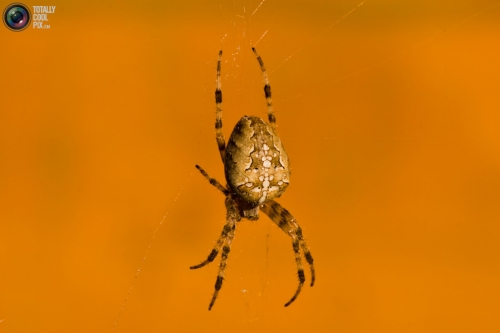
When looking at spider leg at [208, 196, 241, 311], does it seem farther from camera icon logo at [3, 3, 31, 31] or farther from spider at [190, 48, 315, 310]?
camera icon logo at [3, 3, 31, 31]

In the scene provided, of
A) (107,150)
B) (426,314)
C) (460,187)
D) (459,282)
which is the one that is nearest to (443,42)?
(460,187)

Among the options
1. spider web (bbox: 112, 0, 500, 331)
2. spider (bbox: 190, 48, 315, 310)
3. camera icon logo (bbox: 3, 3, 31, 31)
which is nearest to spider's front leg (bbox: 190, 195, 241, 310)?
spider (bbox: 190, 48, 315, 310)

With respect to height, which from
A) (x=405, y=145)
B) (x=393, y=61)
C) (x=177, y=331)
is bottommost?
(x=177, y=331)

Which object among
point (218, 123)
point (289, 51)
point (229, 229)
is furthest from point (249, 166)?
point (289, 51)

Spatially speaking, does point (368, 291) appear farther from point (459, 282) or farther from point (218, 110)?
point (218, 110)

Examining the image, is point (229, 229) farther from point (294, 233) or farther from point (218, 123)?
point (218, 123)

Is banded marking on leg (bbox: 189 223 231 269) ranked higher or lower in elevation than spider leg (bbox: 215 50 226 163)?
lower
